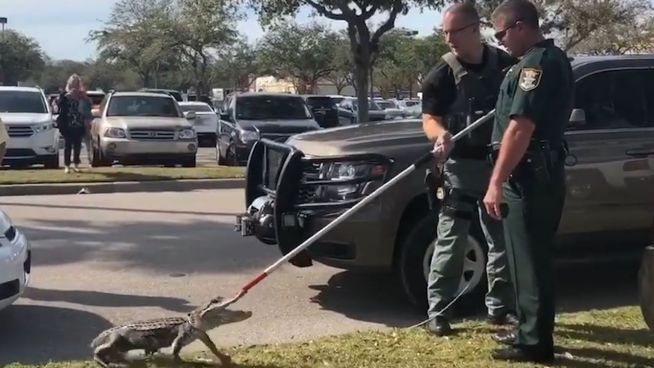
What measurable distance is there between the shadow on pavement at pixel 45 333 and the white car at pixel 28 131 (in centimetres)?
1073

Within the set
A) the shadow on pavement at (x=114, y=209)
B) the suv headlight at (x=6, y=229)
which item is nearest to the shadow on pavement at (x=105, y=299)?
the suv headlight at (x=6, y=229)

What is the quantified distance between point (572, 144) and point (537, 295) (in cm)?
212

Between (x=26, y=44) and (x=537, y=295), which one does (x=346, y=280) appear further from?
(x=26, y=44)

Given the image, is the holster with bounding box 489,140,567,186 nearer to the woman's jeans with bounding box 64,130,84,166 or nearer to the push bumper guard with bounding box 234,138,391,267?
the push bumper guard with bounding box 234,138,391,267

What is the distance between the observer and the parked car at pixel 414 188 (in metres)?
6.05

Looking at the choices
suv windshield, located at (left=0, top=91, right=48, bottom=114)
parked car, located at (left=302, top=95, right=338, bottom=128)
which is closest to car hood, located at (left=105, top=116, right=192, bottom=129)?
suv windshield, located at (left=0, top=91, right=48, bottom=114)

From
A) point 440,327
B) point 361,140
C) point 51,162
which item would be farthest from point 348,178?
point 51,162

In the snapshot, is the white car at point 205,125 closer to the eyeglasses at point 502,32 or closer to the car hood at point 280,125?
the car hood at point 280,125

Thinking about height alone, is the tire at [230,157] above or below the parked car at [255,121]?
below

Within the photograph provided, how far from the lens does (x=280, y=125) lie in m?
17.8

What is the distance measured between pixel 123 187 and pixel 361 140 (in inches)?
325

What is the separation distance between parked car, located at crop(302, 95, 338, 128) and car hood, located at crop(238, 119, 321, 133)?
830cm

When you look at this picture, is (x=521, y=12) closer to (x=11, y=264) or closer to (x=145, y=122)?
(x=11, y=264)

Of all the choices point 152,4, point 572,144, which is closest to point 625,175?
point 572,144
